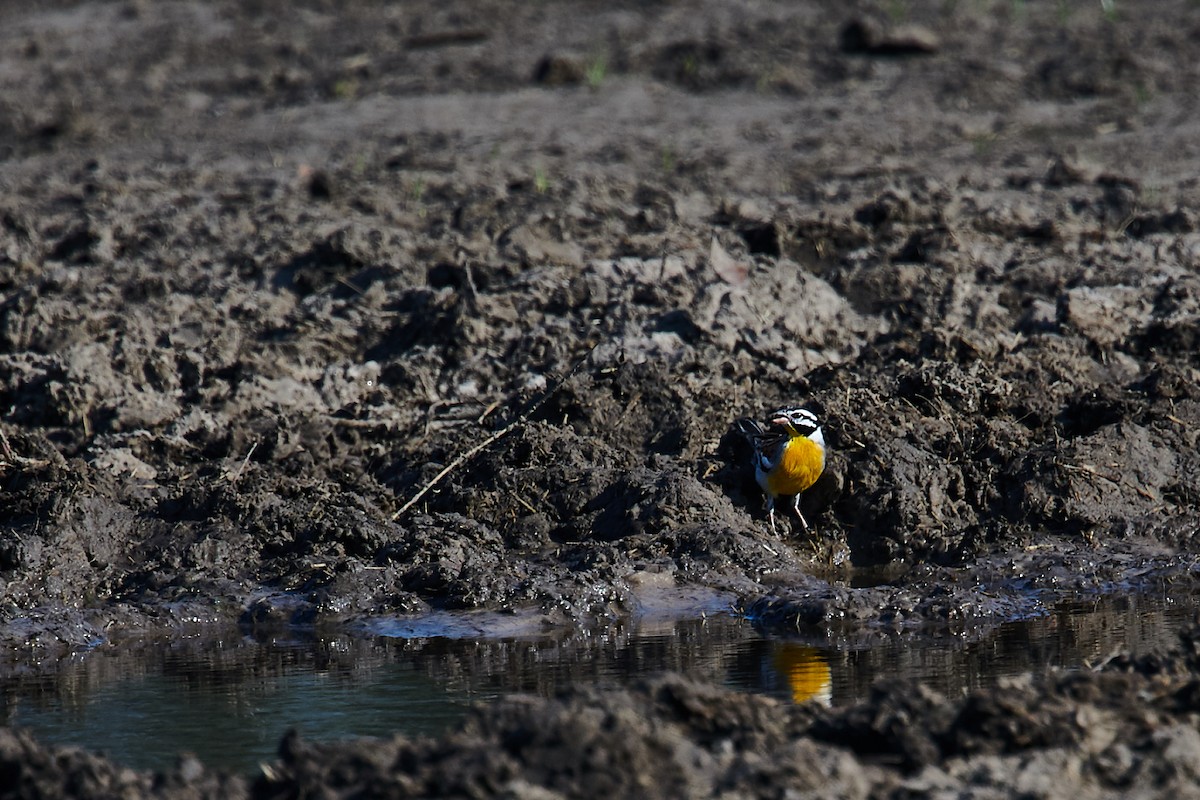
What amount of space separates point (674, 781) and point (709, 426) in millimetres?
4654

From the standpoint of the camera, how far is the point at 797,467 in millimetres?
8477

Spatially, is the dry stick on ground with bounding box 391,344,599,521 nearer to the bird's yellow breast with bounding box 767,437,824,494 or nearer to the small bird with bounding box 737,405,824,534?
the small bird with bounding box 737,405,824,534

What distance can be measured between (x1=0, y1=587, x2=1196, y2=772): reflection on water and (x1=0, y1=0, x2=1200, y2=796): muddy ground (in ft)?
0.96

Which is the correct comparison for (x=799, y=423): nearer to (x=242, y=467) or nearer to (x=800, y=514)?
(x=800, y=514)

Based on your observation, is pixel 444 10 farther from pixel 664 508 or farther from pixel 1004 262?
pixel 664 508

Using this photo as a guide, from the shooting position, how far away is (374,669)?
7336 millimetres

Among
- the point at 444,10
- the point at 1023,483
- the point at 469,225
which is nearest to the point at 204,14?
the point at 444,10

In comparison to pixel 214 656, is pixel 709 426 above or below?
above

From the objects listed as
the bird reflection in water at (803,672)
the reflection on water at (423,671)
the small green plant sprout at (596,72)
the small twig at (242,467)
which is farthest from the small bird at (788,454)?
the small green plant sprout at (596,72)

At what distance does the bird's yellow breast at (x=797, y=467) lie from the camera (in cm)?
846

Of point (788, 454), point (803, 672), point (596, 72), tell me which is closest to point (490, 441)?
point (788, 454)

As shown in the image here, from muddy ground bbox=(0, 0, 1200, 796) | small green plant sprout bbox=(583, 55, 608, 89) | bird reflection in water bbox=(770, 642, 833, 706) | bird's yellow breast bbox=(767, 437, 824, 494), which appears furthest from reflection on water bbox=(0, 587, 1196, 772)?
small green plant sprout bbox=(583, 55, 608, 89)

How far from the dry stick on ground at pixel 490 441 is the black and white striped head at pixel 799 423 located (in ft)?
4.42

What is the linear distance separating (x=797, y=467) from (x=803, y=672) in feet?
5.84
